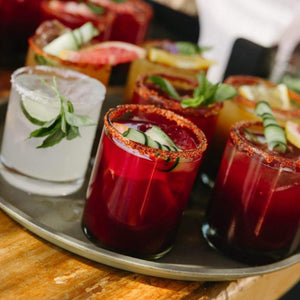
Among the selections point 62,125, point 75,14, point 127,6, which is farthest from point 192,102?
point 127,6

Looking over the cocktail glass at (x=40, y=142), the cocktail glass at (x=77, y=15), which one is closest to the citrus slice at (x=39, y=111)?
the cocktail glass at (x=40, y=142)

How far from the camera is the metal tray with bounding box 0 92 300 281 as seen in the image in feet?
2.51

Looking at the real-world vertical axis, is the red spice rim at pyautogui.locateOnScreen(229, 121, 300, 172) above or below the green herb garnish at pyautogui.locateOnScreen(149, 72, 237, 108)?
below

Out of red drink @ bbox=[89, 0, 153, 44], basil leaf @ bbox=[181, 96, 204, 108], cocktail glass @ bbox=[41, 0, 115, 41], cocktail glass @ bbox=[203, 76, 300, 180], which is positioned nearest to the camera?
basil leaf @ bbox=[181, 96, 204, 108]

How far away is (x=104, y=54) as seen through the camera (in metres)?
1.05

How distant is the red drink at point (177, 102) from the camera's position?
3.08 ft

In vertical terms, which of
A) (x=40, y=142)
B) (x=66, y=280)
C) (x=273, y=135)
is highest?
(x=273, y=135)

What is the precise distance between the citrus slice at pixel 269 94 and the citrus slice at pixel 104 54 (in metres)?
0.26

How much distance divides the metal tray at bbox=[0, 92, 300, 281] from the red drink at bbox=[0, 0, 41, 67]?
515mm

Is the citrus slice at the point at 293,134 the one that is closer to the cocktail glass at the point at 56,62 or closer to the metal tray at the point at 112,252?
the metal tray at the point at 112,252

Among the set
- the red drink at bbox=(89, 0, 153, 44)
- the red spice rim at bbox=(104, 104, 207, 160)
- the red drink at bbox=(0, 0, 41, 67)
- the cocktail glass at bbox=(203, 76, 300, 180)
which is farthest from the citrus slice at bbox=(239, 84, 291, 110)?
the red drink at bbox=(0, 0, 41, 67)

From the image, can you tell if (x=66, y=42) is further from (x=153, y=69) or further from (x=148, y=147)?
(x=148, y=147)

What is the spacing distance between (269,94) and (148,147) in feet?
1.91

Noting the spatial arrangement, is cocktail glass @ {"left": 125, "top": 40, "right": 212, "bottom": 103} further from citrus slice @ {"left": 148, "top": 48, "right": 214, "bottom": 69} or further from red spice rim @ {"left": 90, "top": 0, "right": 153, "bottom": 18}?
red spice rim @ {"left": 90, "top": 0, "right": 153, "bottom": 18}
